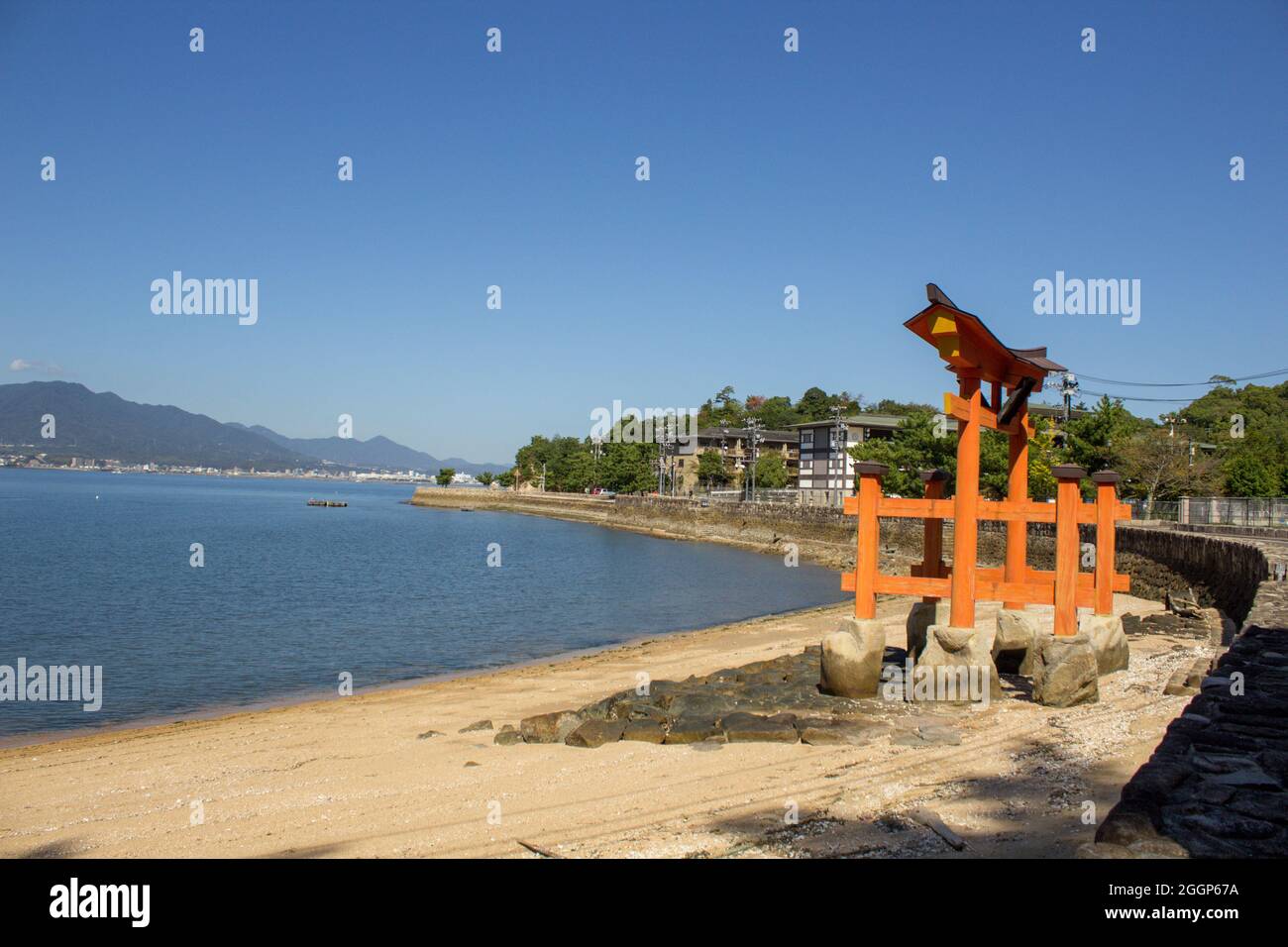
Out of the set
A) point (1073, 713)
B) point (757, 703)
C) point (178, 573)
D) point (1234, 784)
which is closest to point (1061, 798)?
point (1234, 784)

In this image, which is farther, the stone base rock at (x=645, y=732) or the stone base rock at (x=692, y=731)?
the stone base rock at (x=645, y=732)

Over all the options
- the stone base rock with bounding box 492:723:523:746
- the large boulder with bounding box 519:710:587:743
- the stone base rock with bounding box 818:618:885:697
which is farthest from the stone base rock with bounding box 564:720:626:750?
the stone base rock with bounding box 818:618:885:697

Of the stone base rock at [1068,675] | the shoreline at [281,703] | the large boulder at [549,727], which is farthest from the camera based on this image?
the shoreline at [281,703]

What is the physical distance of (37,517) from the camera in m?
88.9

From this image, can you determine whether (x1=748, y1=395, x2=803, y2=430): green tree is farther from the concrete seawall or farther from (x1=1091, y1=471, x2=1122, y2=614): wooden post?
(x1=1091, y1=471, x2=1122, y2=614): wooden post

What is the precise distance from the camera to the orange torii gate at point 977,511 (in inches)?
527

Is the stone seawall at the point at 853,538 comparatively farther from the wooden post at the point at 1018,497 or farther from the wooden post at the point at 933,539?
the wooden post at the point at 933,539

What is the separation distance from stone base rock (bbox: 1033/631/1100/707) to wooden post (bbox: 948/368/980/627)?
50.8 inches

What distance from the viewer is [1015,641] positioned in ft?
50.8

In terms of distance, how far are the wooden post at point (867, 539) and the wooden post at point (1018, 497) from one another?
2.52m

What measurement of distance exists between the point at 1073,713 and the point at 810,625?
17.7m

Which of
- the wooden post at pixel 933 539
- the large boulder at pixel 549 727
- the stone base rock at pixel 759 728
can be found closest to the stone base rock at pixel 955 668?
the wooden post at pixel 933 539

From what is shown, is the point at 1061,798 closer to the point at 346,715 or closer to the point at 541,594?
the point at 346,715

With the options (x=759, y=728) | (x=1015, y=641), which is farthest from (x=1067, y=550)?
(x=759, y=728)
